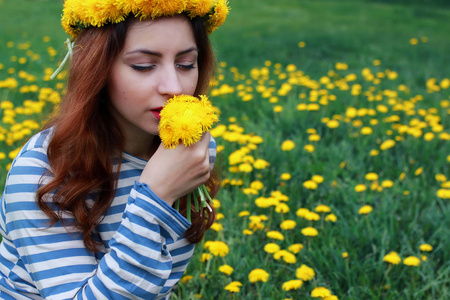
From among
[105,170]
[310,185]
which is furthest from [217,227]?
[105,170]

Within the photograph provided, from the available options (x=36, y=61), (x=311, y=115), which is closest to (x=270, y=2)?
(x=36, y=61)

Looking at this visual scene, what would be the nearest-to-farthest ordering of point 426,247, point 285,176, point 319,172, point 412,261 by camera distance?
point 412,261
point 426,247
point 285,176
point 319,172

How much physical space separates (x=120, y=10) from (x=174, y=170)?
417 mm

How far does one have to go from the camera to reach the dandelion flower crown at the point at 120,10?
48.6 inches

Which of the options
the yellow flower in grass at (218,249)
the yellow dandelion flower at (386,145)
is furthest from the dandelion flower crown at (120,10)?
the yellow dandelion flower at (386,145)

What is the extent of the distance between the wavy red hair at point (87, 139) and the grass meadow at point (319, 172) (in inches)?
16.0

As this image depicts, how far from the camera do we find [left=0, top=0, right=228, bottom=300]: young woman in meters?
1.20

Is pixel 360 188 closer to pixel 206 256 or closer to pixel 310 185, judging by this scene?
pixel 310 185

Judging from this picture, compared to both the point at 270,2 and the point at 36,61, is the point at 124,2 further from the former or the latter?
the point at 270,2

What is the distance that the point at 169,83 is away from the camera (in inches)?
50.5

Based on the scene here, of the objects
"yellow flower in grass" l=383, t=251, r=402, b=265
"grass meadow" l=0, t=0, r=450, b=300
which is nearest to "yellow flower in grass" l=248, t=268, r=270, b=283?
"grass meadow" l=0, t=0, r=450, b=300

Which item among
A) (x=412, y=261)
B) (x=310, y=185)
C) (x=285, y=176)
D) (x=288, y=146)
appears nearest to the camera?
(x=412, y=261)

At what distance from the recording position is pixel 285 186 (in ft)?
8.36

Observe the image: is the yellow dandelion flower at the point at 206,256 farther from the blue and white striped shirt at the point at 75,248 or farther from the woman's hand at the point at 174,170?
the woman's hand at the point at 174,170
